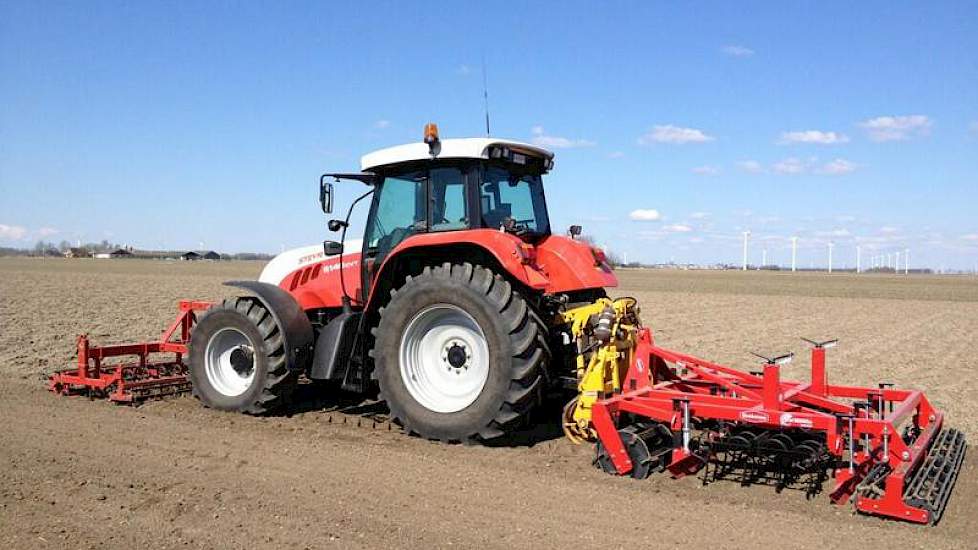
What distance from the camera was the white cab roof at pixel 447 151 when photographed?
20.8 feet

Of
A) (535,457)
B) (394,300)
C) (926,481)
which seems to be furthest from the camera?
(394,300)

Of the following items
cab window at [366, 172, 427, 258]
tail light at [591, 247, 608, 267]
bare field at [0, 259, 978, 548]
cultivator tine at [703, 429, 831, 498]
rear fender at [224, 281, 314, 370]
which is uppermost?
cab window at [366, 172, 427, 258]

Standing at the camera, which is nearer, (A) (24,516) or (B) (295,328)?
(A) (24,516)

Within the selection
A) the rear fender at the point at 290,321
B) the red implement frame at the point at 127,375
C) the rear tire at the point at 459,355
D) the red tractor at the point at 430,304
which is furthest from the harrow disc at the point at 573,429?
the red implement frame at the point at 127,375

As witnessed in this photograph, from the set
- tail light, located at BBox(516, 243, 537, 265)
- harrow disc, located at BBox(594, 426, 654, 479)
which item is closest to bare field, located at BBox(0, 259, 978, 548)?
harrow disc, located at BBox(594, 426, 654, 479)

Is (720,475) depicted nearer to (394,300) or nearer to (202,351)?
(394,300)

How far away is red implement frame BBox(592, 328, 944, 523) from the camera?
14.9 ft

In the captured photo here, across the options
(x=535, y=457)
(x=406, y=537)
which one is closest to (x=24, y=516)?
(x=406, y=537)

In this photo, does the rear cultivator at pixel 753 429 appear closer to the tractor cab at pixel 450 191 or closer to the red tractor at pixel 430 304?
the red tractor at pixel 430 304

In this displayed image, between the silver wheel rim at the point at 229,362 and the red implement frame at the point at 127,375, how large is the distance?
1.63 feet

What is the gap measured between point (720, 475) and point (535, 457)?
1.30 metres

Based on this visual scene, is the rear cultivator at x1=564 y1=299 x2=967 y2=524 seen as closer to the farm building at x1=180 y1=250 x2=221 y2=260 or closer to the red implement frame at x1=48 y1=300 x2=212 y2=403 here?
the red implement frame at x1=48 y1=300 x2=212 y2=403

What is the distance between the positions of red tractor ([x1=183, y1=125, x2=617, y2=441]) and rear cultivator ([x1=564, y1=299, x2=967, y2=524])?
0.46 meters

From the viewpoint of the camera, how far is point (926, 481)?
4770 mm
